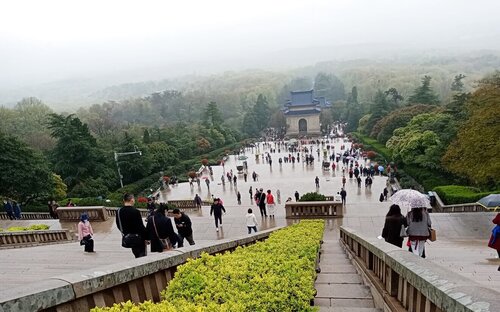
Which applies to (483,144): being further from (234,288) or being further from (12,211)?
(12,211)

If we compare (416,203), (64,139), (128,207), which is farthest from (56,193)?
(416,203)

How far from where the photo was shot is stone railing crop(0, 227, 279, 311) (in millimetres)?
2771

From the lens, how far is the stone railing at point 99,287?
9.09ft

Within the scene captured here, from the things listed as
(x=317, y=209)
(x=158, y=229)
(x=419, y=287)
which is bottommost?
(x=317, y=209)

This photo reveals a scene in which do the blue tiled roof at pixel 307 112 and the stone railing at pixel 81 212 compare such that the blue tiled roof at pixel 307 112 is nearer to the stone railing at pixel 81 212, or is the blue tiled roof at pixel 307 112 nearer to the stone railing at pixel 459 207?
the stone railing at pixel 459 207

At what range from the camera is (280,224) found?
47.6 ft

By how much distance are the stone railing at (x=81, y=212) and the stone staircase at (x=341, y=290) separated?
11.6 meters

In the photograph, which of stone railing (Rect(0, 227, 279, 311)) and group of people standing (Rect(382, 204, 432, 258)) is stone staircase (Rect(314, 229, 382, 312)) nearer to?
group of people standing (Rect(382, 204, 432, 258))

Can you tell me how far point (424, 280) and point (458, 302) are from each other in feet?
1.78

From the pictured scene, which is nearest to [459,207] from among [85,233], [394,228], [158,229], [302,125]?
[394,228]

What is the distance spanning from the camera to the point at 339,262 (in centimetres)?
718

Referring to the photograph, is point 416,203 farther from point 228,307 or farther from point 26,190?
point 26,190

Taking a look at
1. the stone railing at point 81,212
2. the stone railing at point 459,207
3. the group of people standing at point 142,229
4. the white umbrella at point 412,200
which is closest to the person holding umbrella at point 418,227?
the white umbrella at point 412,200

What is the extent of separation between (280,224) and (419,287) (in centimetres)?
1188
